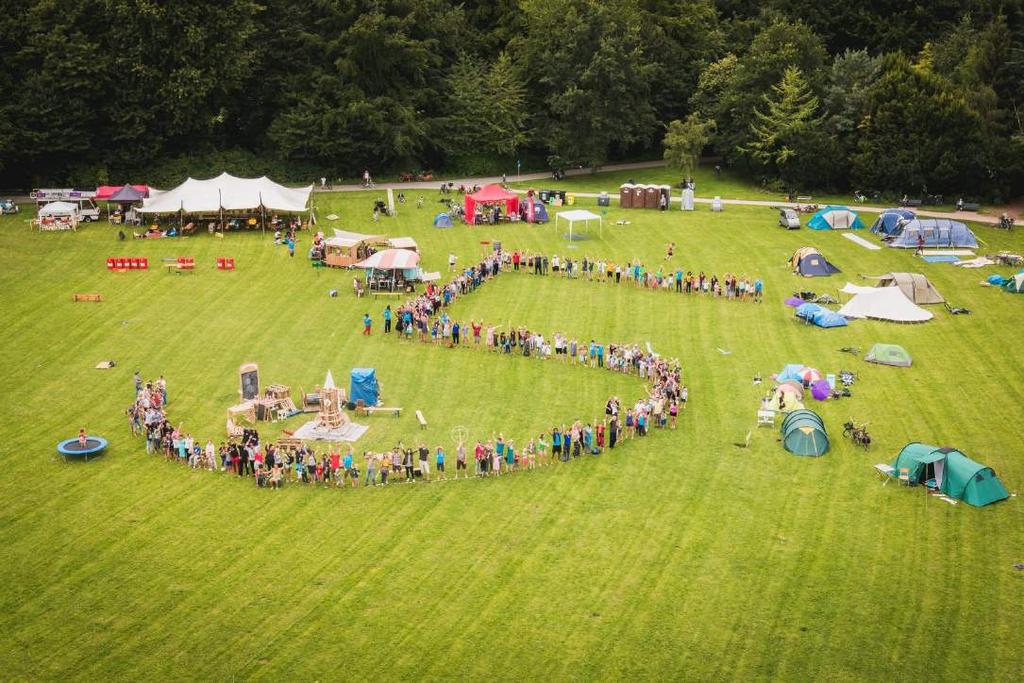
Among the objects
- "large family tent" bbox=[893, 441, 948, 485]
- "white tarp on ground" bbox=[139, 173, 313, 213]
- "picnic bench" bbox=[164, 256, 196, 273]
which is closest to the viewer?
"large family tent" bbox=[893, 441, 948, 485]

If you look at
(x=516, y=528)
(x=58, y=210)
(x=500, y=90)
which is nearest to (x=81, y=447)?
(x=516, y=528)

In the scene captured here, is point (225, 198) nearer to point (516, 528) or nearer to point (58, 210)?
point (58, 210)

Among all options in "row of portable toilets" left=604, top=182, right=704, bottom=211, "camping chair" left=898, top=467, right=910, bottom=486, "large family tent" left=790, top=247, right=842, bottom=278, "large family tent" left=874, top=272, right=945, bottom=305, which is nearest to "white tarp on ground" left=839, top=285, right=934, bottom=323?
"large family tent" left=874, top=272, right=945, bottom=305

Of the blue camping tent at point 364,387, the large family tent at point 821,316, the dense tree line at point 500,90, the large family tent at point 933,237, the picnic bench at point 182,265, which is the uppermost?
the dense tree line at point 500,90

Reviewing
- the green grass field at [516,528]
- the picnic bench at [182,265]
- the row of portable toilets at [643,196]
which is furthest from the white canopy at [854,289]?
the picnic bench at [182,265]

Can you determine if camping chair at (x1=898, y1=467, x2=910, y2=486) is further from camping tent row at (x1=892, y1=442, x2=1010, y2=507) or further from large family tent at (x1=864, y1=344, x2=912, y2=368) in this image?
large family tent at (x1=864, y1=344, x2=912, y2=368)

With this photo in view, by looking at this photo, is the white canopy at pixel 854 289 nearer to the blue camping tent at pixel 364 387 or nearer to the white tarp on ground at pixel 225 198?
the blue camping tent at pixel 364 387
